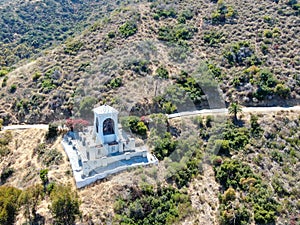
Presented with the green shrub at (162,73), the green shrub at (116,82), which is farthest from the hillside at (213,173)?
the green shrub at (116,82)

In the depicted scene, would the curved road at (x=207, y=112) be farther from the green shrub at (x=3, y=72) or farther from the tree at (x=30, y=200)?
the green shrub at (x=3, y=72)

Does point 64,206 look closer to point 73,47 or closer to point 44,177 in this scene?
point 44,177

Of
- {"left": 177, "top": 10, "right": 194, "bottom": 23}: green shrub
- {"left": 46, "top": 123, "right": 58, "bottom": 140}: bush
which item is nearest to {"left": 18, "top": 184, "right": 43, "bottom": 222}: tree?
{"left": 46, "top": 123, "right": 58, "bottom": 140}: bush

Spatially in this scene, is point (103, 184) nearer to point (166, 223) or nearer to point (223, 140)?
point (166, 223)

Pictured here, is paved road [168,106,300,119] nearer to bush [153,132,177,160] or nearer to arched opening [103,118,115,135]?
bush [153,132,177,160]

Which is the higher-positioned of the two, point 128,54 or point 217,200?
point 128,54

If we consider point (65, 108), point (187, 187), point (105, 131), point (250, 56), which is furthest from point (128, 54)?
point (187, 187)
